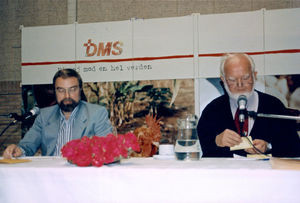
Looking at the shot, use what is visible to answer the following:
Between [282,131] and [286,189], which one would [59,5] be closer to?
[282,131]

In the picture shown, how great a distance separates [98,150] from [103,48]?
3.36 m

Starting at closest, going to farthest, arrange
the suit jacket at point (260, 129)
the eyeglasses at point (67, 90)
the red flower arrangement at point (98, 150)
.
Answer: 1. the red flower arrangement at point (98, 150)
2. the suit jacket at point (260, 129)
3. the eyeglasses at point (67, 90)

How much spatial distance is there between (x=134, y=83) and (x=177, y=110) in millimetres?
706

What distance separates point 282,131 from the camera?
10.6ft

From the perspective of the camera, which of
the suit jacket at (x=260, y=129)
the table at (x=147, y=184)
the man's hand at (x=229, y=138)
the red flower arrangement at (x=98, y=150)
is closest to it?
the table at (x=147, y=184)

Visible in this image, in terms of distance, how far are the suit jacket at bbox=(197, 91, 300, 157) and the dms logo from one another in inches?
69.4

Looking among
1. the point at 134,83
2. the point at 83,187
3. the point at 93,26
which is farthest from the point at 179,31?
the point at 83,187

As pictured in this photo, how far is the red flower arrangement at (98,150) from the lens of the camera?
1636mm

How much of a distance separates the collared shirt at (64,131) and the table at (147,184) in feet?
3.99

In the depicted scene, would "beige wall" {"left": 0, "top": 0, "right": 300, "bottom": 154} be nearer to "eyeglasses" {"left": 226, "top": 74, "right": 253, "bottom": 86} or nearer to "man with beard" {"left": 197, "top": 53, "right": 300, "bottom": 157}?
"man with beard" {"left": 197, "top": 53, "right": 300, "bottom": 157}

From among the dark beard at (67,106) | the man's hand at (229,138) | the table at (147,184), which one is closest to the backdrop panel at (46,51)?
the dark beard at (67,106)

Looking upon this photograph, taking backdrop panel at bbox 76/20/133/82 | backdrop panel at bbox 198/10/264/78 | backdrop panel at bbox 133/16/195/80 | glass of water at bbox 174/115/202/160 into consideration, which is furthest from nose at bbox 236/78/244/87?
glass of water at bbox 174/115/202/160

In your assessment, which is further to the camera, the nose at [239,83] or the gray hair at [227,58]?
the gray hair at [227,58]

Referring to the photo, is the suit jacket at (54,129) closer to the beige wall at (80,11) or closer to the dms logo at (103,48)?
the dms logo at (103,48)
